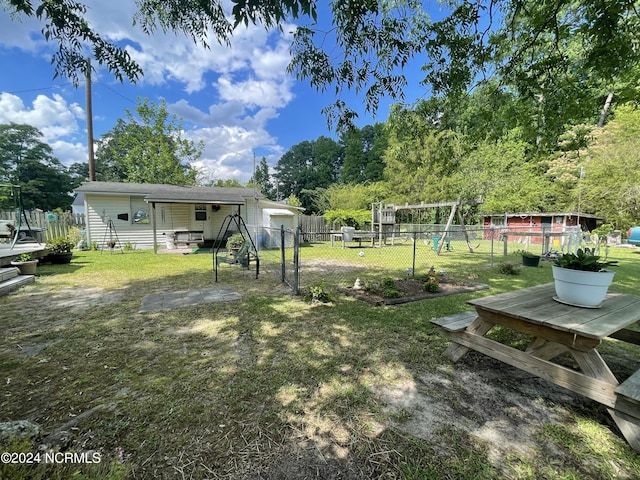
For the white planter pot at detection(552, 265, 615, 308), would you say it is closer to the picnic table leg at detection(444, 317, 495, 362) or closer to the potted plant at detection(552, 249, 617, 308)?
the potted plant at detection(552, 249, 617, 308)

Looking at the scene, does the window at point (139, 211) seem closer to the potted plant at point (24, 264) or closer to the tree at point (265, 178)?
the potted plant at point (24, 264)

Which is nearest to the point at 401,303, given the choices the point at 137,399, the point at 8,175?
the point at 137,399

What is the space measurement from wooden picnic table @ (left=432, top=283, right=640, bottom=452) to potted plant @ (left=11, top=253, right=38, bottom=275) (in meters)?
8.30

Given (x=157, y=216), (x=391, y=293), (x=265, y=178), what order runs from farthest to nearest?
1. (x=265, y=178)
2. (x=157, y=216)
3. (x=391, y=293)

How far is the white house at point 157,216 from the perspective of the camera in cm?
1165

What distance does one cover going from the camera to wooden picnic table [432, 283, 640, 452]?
168 centimetres

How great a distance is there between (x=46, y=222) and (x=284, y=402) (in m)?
14.1

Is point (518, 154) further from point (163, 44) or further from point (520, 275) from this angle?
point (163, 44)

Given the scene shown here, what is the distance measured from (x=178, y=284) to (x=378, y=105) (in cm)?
522

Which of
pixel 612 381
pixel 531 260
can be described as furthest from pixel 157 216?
pixel 531 260

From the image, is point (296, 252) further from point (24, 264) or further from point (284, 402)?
point (24, 264)

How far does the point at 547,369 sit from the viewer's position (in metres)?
2.02

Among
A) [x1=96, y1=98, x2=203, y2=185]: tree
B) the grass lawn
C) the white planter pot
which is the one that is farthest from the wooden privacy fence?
the white planter pot

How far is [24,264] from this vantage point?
597 centimetres
